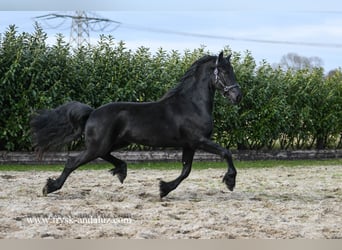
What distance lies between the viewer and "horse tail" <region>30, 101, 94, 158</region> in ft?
21.5

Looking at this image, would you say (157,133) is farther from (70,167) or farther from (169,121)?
(70,167)

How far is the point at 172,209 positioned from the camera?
579 cm

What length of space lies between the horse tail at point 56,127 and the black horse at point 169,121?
3 cm

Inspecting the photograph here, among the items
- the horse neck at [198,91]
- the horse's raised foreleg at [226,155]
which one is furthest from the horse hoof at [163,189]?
the horse neck at [198,91]

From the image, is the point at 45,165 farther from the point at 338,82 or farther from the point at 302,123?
the point at 338,82

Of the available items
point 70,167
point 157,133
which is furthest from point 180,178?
point 70,167

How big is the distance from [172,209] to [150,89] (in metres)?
6.13

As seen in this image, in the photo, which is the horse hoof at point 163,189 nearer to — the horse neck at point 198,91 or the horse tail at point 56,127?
the horse neck at point 198,91

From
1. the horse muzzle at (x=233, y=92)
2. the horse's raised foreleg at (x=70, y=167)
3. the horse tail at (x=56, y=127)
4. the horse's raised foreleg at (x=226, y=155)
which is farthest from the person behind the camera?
the horse tail at (x=56, y=127)

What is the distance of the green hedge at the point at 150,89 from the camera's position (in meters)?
10.8

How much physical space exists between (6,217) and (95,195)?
1641 millimetres

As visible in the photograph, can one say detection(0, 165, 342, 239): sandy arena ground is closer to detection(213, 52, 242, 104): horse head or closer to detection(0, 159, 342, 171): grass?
detection(213, 52, 242, 104): horse head

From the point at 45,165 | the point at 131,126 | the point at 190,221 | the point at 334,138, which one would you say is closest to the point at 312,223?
the point at 190,221

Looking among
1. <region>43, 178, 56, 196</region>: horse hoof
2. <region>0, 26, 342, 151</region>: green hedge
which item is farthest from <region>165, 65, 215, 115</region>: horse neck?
<region>0, 26, 342, 151</region>: green hedge
